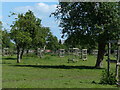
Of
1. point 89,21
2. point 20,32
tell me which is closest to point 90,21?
point 89,21

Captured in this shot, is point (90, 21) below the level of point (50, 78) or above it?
above

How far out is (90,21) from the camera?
82.5 ft

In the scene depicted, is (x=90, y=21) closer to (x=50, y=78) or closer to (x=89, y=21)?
(x=89, y=21)

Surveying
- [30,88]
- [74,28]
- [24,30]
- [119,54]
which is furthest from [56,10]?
[30,88]

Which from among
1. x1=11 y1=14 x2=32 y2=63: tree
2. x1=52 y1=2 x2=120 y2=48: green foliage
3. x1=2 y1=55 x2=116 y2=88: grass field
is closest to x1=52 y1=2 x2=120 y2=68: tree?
x1=52 y1=2 x2=120 y2=48: green foliage

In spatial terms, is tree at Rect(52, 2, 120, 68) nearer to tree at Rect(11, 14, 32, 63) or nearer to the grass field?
the grass field

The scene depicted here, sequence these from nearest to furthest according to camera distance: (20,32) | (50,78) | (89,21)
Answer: (50,78)
(89,21)
(20,32)

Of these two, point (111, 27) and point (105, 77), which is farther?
point (111, 27)

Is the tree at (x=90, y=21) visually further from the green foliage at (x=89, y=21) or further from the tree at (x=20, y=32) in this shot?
the tree at (x=20, y=32)

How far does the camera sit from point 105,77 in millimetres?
12961

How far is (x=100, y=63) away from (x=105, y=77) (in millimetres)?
15105

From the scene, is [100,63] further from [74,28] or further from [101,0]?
[101,0]

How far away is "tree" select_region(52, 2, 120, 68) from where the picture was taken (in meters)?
24.4

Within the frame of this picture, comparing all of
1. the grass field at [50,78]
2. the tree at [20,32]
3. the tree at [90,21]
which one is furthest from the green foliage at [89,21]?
the tree at [20,32]
